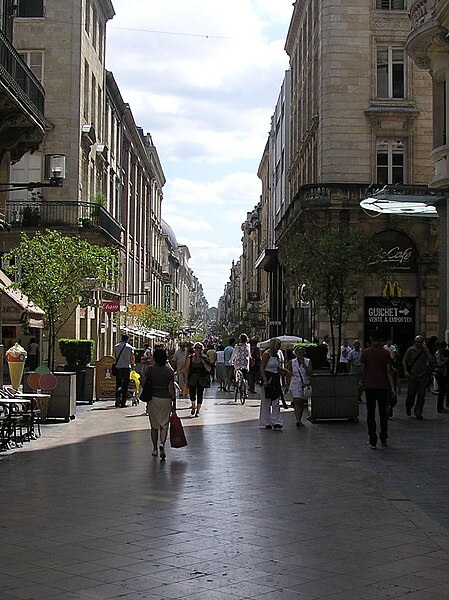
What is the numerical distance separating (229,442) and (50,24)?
27.2 metres

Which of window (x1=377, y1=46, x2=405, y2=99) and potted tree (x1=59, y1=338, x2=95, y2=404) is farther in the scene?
window (x1=377, y1=46, x2=405, y2=99)

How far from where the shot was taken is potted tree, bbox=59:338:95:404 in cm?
2486

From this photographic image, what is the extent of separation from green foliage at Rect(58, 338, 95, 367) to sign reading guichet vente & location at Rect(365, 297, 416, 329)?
17.0 m

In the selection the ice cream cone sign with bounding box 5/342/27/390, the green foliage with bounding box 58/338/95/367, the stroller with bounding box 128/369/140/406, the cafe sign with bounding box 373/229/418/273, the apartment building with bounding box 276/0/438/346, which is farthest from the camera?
the cafe sign with bounding box 373/229/418/273

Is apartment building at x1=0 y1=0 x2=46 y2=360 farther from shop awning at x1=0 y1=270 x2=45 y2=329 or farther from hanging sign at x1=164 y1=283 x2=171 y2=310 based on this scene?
A: hanging sign at x1=164 y1=283 x2=171 y2=310

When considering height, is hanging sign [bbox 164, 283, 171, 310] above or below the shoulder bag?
above

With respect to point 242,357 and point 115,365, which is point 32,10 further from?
point 115,365

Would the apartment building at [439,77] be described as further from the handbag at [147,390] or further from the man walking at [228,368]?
the handbag at [147,390]

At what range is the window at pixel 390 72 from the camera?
4022 cm

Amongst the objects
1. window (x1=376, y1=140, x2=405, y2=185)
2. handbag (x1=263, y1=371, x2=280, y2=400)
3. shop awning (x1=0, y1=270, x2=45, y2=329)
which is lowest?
handbag (x1=263, y1=371, x2=280, y2=400)

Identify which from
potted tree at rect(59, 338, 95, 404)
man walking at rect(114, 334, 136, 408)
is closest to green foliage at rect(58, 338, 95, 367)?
potted tree at rect(59, 338, 95, 404)

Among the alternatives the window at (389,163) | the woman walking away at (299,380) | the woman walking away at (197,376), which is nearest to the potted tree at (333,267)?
the woman walking away at (197,376)

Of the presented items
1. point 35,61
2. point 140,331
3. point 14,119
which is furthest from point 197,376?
point 140,331

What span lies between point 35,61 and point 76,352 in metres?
17.2
